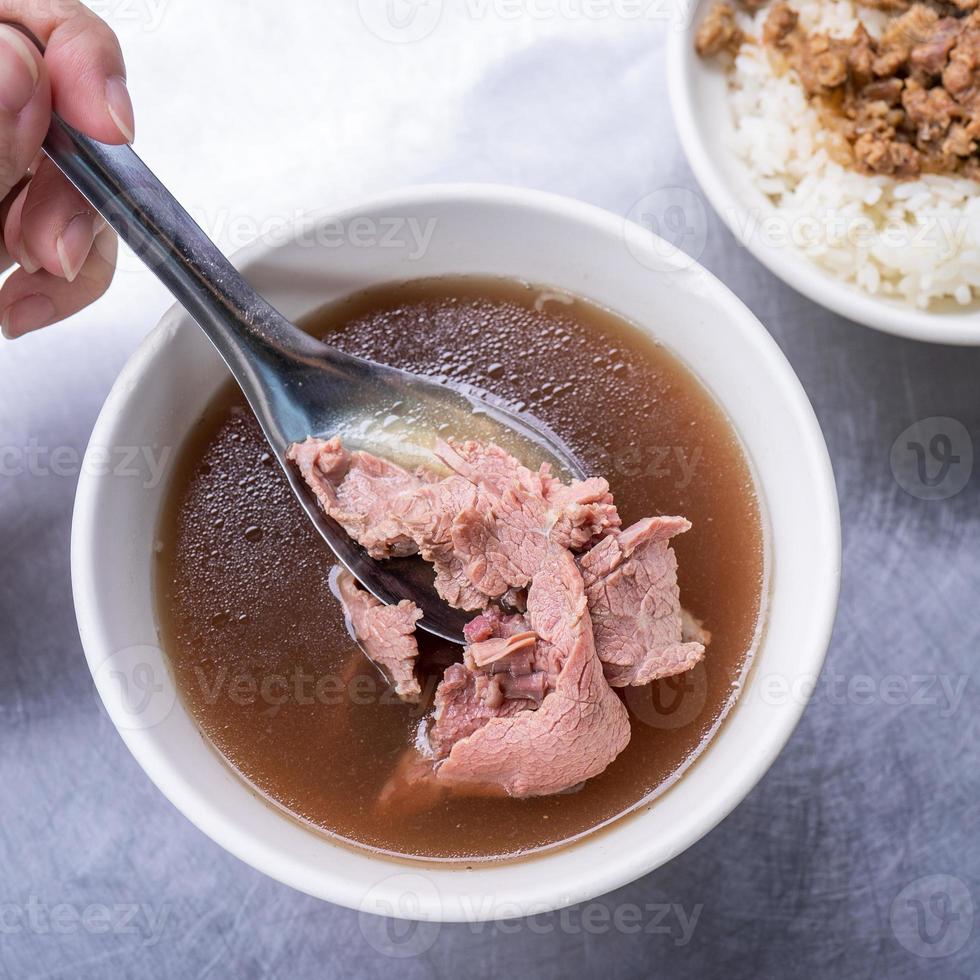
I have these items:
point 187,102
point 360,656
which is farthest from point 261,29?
point 360,656

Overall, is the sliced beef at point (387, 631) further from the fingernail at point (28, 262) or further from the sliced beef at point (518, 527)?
the fingernail at point (28, 262)

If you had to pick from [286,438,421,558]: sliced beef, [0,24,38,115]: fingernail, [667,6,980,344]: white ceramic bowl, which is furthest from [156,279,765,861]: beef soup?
[0,24,38,115]: fingernail

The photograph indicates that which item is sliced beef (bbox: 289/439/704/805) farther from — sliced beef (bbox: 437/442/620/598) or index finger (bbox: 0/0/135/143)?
index finger (bbox: 0/0/135/143)

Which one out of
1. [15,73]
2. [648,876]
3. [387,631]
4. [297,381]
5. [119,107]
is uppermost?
[15,73]

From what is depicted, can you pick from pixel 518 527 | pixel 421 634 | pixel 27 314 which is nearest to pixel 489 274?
pixel 518 527

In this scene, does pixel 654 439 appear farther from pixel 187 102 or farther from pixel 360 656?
pixel 187 102

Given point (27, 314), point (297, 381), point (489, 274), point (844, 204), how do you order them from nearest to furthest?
1. point (297, 381)
2. point (489, 274)
3. point (27, 314)
4. point (844, 204)

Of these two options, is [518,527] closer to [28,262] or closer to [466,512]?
[466,512]

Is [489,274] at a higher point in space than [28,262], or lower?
lower
